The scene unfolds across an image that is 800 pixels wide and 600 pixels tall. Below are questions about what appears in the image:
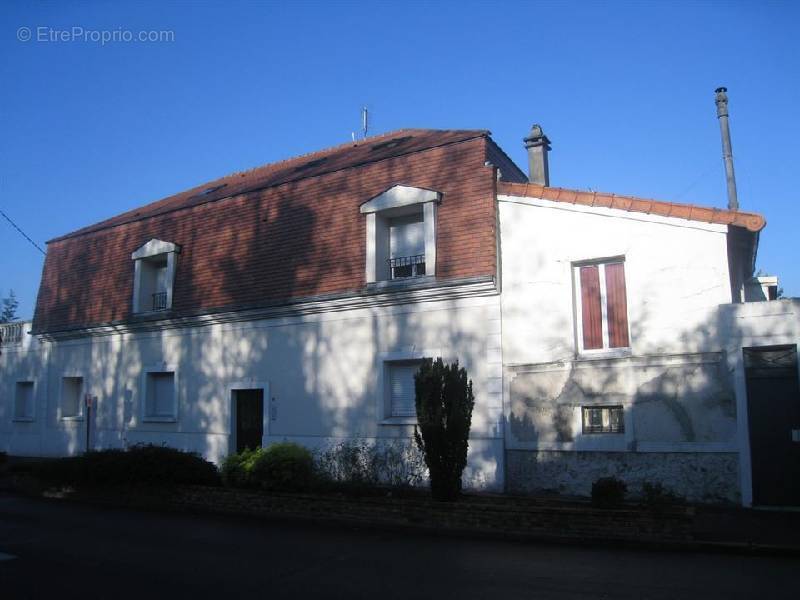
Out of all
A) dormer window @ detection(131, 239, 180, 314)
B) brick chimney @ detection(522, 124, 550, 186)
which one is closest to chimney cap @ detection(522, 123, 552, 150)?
brick chimney @ detection(522, 124, 550, 186)

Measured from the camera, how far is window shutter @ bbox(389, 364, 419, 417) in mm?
15258

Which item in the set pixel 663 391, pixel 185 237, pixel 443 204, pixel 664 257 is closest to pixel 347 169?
pixel 443 204

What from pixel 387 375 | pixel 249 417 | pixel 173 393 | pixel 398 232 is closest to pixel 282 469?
pixel 387 375

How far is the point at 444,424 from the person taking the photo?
11523 mm

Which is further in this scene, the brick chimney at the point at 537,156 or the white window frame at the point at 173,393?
the white window frame at the point at 173,393

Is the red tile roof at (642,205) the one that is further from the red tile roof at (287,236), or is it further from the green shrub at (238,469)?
the green shrub at (238,469)

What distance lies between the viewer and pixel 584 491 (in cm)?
1277

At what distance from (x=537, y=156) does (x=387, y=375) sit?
6.94 meters

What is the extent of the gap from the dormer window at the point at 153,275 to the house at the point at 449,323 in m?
0.09

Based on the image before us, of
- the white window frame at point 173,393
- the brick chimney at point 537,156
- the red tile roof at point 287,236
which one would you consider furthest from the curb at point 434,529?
the brick chimney at point 537,156

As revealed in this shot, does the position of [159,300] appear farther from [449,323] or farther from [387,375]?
[449,323]

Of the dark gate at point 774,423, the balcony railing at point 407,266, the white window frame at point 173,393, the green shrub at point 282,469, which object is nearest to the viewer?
the dark gate at point 774,423

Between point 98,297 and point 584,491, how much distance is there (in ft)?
53.0

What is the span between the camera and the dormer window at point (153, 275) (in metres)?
19.6
